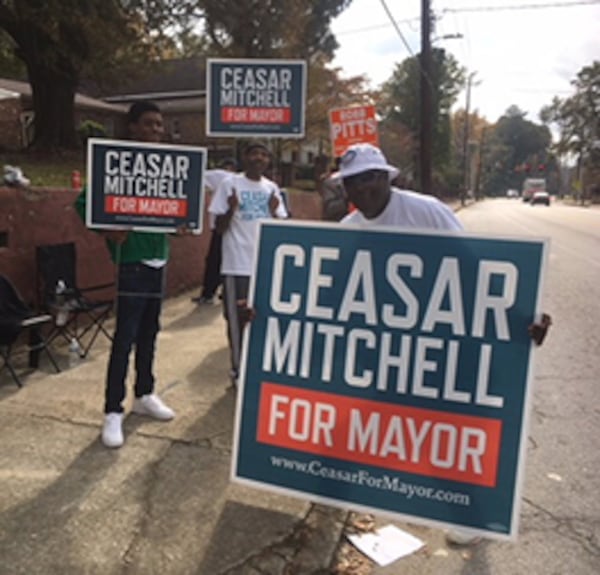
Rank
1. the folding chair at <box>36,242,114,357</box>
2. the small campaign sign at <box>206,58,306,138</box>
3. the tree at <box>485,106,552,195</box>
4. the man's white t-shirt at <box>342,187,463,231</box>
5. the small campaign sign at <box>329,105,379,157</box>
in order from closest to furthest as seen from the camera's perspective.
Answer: the man's white t-shirt at <box>342,187,463,231</box> < the folding chair at <box>36,242,114,357</box> < the small campaign sign at <box>206,58,306,138</box> < the small campaign sign at <box>329,105,379,157</box> < the tree at <box>485,106,552,195</box>

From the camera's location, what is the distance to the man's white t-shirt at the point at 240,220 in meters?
4.44

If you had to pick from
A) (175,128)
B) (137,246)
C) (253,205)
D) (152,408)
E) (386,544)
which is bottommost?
(386,544)

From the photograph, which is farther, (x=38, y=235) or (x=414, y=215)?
(x=38, y=235)

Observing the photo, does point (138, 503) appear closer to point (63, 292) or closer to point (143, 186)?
point (143, 186)

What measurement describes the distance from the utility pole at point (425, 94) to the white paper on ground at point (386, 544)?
18444mm

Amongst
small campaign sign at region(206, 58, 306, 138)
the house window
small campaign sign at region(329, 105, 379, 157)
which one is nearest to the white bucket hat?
small campaign sign at region(206, 58, 306, 138)

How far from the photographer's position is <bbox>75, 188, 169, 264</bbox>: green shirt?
11.9ft

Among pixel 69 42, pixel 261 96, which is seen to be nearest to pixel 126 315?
pixel 261 96

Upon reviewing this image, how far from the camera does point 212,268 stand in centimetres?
772

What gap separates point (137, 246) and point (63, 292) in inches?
81.8

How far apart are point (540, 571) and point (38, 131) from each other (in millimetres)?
16468

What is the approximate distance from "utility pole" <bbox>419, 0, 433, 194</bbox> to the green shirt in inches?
690

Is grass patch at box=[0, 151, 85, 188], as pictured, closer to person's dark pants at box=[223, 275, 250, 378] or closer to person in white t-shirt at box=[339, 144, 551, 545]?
person's dark pants at box=[223, 275, 250, 378]

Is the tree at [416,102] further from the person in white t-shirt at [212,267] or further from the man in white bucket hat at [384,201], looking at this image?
the man in white bucket hat at [384,201]
